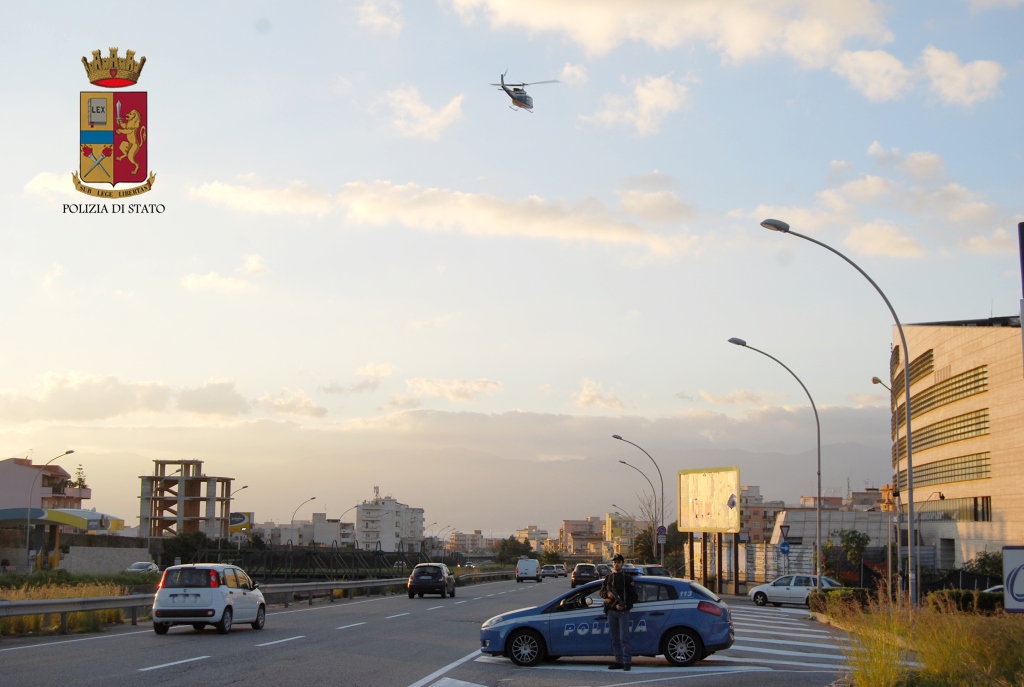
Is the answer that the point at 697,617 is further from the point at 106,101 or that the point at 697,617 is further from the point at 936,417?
the point at 936,417

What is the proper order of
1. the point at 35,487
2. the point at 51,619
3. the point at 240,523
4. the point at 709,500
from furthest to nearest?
the point at 240,523 < the point at 35,487 < the point at 709,500 < the point at 51,619

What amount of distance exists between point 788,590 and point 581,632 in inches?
1198

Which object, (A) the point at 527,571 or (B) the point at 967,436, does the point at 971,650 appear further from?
(A) the point at 527,571

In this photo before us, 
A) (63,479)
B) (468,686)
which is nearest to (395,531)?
(63,479)

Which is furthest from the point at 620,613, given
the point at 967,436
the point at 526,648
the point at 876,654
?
the point at 967,436

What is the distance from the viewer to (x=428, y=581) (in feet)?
143

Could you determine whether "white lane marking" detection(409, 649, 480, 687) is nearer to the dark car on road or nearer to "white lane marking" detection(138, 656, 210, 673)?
"white lane marking" detection(138, 656, 210, 673)

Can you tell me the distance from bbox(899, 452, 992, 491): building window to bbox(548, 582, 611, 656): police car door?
50146 millimetres

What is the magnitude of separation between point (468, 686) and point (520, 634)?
3011mm

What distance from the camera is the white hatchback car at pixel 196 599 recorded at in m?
21.4

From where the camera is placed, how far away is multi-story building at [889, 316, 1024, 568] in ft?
184

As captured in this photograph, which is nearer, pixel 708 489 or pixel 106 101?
pixel 106 101

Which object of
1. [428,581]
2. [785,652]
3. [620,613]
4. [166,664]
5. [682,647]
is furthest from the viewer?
[428,581]

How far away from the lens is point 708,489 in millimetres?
59375
